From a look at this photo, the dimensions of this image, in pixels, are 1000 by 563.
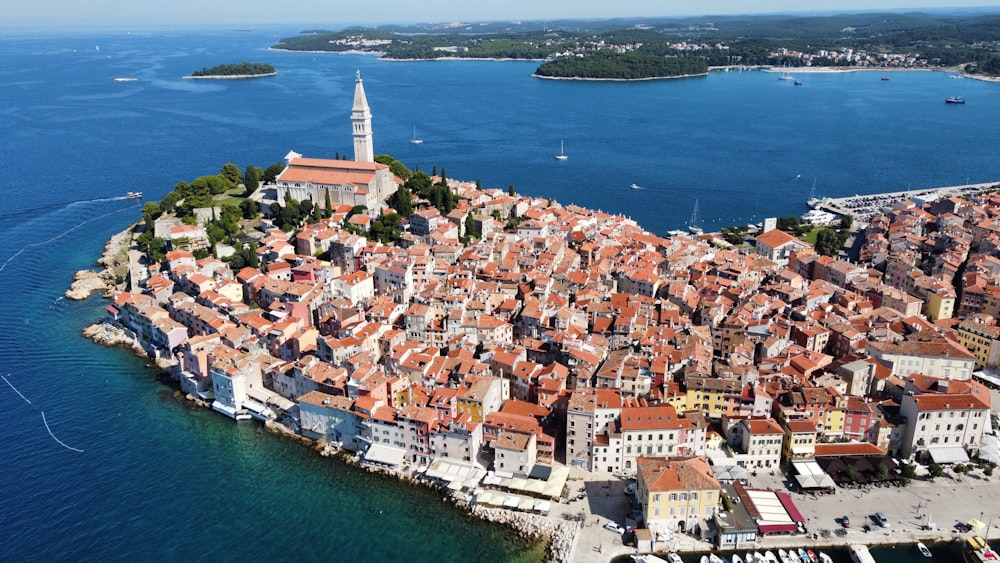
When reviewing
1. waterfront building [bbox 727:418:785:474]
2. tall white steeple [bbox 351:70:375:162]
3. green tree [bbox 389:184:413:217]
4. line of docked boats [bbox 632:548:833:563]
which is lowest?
line of docked boats [bbox 632:548:833:563]

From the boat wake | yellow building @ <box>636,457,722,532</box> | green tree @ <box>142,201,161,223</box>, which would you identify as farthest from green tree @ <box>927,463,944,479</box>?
green tree @ <box>142,201,161,223</box>

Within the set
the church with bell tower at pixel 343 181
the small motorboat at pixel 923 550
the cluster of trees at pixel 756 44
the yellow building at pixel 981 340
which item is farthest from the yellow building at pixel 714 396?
the cluster of trees at pixel 756 44

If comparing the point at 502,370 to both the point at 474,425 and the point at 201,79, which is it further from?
the point at 201,79

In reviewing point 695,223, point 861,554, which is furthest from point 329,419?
point 695,223

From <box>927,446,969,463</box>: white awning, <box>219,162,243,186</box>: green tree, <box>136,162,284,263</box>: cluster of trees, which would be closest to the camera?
<box>927,446,969,463</box>: white awning

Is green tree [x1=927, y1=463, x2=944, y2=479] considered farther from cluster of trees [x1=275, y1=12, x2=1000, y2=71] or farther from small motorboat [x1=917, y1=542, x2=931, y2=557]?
cluster of trees [x1=275, y1=12, x2=1000, y2=71]

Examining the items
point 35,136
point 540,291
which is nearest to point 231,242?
point 540,291

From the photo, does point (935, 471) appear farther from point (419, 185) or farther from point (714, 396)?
point (419, 185)
